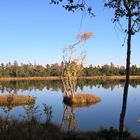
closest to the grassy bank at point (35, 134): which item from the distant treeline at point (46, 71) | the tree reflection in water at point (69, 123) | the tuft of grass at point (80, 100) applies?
the tree reflection in water at point (69, 123)

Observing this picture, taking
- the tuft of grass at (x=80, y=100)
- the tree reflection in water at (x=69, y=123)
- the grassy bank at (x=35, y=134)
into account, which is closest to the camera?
the grassy bank at (x=35, y=134)

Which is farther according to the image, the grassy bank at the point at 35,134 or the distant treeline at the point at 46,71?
the distant treeline at the point at 46,71

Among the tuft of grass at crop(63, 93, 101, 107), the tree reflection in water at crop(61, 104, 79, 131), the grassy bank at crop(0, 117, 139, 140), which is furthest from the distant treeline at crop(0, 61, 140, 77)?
the grassy bank at crop(0, 117, 139, 140)

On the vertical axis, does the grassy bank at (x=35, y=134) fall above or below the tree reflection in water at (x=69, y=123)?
above

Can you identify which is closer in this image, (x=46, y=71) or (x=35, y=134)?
(x=35, y=134)

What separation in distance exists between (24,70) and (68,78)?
9700 cm

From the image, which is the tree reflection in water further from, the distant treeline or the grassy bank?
the distant treeline

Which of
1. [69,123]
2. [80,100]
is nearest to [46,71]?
[80,100]

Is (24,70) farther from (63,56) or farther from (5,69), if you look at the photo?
(63,56)

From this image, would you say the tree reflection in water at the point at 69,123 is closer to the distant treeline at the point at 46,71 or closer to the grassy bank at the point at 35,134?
the grassy bank at the point at 35,134

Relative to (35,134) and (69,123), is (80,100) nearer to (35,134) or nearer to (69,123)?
(69,123)

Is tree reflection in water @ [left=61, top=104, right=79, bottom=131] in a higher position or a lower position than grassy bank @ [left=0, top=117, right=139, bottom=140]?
lower

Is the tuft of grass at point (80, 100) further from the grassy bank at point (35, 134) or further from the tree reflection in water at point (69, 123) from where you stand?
the grassy bank at point (35, 134)

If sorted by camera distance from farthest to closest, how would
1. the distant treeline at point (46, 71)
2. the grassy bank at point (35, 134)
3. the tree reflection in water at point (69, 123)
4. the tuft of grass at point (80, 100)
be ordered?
the distant treeline at point (46, 71)
the tuft of grass at point (80, 100)
the tree reflection in water at point (69, 123)
the grassy bank at point (35, 134)
